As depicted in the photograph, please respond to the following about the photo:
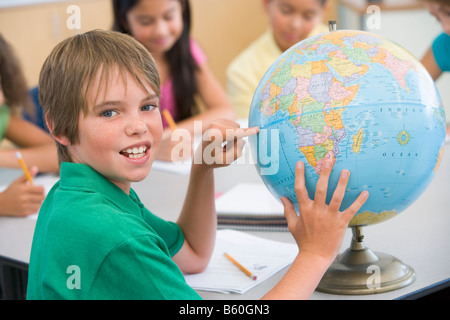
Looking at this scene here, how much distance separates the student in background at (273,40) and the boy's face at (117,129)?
164 cm

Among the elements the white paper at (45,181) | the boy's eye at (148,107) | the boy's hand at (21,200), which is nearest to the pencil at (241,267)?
the boy's eye at (148,107)

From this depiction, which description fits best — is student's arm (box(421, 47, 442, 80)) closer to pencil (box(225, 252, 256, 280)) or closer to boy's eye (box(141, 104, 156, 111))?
pencil (box(225, 252, 256, 280))

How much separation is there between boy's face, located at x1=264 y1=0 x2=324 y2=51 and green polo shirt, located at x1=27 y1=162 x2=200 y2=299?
179 centimetres

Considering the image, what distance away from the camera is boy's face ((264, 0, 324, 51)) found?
2.60m

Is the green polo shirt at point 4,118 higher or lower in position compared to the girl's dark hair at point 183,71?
lower

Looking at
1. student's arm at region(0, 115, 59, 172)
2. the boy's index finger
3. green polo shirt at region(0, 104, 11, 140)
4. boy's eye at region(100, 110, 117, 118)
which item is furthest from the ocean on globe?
green polo shirt at region(0, 104, 11, 140)

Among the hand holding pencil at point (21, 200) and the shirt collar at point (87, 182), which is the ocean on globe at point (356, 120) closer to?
the shirt collar at point (87, 182)

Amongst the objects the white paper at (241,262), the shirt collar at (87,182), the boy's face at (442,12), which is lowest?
the white paper at (241,262)

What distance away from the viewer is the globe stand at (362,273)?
1.16 metres

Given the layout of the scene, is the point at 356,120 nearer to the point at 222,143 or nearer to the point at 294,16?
the point at 222,143

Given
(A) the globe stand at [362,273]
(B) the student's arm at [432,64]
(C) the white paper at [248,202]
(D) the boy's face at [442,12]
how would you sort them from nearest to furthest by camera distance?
(A) the globe stand at [362,273] → (C) the white paper at [248,202] → (D) the boy's face at [442,12] → (B) the student's arm at [432,64]

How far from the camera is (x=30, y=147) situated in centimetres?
243

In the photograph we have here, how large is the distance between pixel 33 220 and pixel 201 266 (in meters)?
0.61
